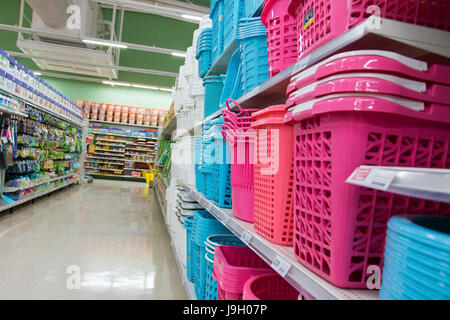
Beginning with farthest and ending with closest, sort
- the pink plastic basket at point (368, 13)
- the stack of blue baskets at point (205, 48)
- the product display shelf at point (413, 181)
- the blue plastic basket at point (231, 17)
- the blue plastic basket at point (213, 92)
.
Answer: the stack of blue baskets at point (205, 48) < the blue plastic basket at point (213, 92) < the blue plastic basket at point (231, 17) < the pink plastic basket at point (368, 13) < the product display shelf at point (413, 181)

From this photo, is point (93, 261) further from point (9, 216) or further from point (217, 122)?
point (9, 216)

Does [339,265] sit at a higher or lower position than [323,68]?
lower

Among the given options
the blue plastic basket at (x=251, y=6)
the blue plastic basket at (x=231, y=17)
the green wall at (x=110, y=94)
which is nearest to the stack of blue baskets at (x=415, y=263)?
the blue plastic basket at (x=251, y=6)

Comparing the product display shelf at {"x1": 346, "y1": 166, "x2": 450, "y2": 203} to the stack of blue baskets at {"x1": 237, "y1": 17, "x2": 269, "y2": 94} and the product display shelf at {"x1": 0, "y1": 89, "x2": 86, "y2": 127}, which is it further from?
the product display shelf at {"x1": 0, "y1": 89, "x2": 86, "y2": 127}

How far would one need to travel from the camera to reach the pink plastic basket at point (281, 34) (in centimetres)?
120

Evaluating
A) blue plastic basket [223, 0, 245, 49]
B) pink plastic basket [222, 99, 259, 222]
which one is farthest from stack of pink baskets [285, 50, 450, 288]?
blue plastic basket [223, 0, 245, 49]

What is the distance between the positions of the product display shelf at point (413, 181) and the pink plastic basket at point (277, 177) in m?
0.50

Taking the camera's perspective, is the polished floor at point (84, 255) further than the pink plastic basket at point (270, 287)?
Yes

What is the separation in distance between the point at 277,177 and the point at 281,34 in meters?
0.60

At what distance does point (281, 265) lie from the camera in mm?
873

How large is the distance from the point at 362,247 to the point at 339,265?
0.23 ft

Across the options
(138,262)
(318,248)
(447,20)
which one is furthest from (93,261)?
(447,20)

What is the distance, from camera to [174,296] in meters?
2.50

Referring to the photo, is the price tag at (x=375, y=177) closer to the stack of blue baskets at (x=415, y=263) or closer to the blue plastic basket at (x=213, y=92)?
the stack of blue baskets at (x=415, y=263)
